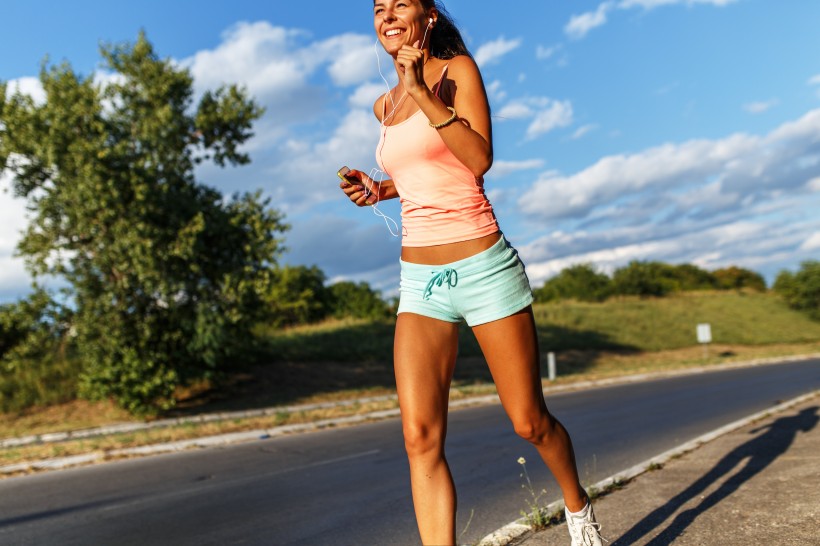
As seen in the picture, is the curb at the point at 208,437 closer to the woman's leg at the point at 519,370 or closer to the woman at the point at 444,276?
the woman at the point at 444,276

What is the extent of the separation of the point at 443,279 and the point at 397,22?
1010 mm

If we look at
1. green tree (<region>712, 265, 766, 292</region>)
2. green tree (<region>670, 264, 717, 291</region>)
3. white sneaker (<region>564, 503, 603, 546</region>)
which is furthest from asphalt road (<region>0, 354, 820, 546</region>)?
green tree (<region>712, 265, 766, 292</region>)

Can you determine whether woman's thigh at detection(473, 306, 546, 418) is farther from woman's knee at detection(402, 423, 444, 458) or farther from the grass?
the grass

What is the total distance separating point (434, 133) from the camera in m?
2.75

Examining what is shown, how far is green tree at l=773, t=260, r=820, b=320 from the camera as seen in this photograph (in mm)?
52125

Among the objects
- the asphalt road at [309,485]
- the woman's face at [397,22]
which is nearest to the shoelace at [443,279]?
the woman's face at [397,22]

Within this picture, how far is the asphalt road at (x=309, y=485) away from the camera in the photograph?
557 centimetres

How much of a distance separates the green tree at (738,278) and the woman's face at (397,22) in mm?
91337

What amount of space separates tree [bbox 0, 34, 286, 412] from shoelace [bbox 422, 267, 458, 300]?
45.0 ft

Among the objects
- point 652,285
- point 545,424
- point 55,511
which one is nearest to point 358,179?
point 545,424

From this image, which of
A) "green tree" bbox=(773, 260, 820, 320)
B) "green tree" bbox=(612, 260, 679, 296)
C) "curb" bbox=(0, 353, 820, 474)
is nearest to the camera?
"curb" bbox=(0, 353, 820, 474)

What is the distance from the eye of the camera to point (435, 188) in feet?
9.23

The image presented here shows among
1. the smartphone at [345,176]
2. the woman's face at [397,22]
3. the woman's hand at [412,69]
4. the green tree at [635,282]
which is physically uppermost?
the green tree at [635,282]

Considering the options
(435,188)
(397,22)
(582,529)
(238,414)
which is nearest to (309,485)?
(582,529)
